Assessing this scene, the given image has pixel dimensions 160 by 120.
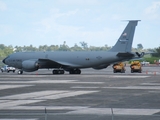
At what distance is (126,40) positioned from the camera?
3017 inches

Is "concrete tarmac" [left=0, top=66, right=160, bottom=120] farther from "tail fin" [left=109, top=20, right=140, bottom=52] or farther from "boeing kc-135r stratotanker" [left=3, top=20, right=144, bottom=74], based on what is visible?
"tail fin" [left=109, top=20, right=140, bottom=52]

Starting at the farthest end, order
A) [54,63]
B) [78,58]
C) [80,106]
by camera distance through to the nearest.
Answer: [54,63]
[78,58]
[80,106]

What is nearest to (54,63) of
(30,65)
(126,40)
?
(30,65)

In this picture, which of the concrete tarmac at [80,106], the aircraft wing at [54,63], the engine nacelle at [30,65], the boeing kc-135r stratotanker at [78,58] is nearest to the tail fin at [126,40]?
the boeing kc-135r stratotanker at [78,58]

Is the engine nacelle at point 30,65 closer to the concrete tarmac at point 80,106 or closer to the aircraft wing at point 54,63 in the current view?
the aircraft wing at point 54,63

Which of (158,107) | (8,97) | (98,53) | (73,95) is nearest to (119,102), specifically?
(158,107)

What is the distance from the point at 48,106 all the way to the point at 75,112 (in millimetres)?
3489

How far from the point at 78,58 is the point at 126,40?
25.8 feet

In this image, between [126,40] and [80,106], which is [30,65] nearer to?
[126,40]

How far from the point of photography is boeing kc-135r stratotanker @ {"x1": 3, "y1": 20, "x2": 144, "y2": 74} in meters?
75.6

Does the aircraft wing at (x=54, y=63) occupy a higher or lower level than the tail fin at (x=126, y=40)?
lower

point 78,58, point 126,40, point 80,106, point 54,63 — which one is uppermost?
point 126,40

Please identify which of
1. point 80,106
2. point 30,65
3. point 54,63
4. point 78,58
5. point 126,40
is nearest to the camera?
point 80,106

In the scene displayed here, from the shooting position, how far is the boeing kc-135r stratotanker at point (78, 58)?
75.6m
